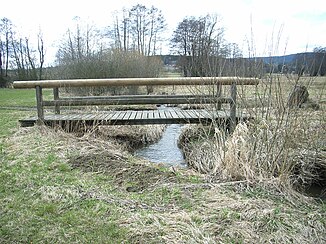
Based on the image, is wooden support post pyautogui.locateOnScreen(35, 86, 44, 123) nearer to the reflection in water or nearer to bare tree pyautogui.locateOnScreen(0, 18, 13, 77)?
the reflection in water

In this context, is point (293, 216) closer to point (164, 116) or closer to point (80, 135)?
point (164, 116)

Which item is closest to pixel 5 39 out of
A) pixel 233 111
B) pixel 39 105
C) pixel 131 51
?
pixel 131 51

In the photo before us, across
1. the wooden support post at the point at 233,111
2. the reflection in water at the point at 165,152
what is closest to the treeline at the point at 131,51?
the wooden support post at the point at 233,111

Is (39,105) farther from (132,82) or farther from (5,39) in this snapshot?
(5,39)

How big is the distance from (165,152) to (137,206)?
301cm

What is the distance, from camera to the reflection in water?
5.05 meters

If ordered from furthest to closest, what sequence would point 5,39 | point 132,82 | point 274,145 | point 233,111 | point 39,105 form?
point 5,39 → point 39,105 → point 132,82 → point 233,111 → point 274,145

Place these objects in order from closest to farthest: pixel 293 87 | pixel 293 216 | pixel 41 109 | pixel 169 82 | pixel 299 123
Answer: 1. pixel 293 216
2. pixel 293 87
3. pixel 299 123
4. pixel 169 82
5. pixel 41 109

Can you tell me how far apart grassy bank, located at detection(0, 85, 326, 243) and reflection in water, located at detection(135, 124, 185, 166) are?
124 centimetres

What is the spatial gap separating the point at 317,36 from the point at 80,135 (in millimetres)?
4046

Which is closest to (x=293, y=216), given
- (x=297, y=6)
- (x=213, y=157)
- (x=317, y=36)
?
(x=213, y=157)

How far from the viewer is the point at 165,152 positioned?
18.5 feet

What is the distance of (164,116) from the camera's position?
5.57 m

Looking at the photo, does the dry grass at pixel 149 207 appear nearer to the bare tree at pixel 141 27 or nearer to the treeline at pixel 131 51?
the treeline at pixel 131 51
